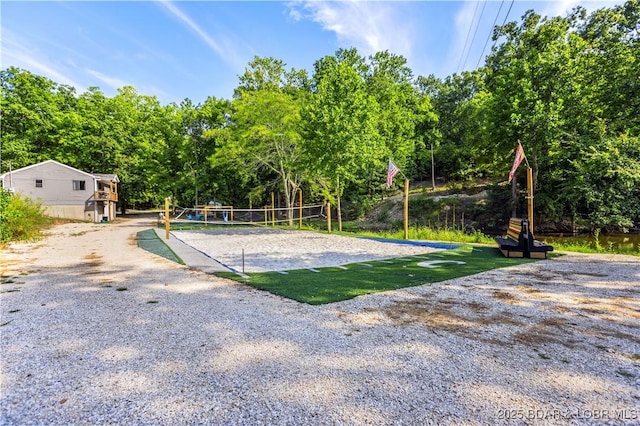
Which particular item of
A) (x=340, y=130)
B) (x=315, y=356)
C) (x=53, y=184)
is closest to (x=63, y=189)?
(x=53, y=184)

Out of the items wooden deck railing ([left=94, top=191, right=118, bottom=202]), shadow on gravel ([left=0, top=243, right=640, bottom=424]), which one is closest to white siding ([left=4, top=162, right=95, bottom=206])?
wooden deck railing ([left=94, top=191, right=118, bottom=202])

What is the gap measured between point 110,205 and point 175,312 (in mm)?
33816

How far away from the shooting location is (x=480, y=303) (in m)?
4.38

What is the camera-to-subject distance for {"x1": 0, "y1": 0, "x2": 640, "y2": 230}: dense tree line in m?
14.1

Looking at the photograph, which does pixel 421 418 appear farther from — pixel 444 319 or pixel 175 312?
pixel 175 312

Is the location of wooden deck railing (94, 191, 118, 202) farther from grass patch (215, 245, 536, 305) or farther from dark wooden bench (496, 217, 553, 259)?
dark wooden bench (496, 217, 553, 259)

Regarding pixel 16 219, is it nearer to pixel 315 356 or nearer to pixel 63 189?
pixel 315 356

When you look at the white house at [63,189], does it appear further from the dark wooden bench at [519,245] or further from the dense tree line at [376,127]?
the dark wooden bench at [519,245]

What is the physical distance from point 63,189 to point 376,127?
27.0m

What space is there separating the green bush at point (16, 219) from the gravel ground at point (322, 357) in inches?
357

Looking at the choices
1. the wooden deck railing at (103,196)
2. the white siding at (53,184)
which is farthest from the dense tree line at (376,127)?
the wooden deck railing at (103,196)

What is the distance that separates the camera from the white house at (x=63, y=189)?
26.7 meters

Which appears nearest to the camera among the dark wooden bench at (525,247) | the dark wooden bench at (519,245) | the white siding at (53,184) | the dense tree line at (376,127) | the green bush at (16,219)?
the dark wooden bench at (525,247)

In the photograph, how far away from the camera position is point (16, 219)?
12383mm
